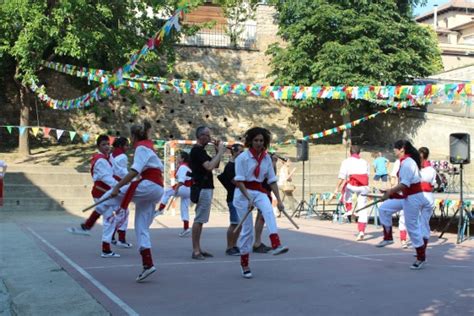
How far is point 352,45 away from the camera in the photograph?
25.8 metres

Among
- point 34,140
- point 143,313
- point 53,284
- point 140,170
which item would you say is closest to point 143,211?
point 140,170

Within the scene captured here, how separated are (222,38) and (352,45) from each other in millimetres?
7775

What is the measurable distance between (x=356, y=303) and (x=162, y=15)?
19.1 metres

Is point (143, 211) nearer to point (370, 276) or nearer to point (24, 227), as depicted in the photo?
point (370, 276)

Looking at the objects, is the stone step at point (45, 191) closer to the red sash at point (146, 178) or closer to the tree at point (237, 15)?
the red sash at point (146, 178)

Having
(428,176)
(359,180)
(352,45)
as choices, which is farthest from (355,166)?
(352,45)

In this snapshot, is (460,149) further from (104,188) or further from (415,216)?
(104,188)

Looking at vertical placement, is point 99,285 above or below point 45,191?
below

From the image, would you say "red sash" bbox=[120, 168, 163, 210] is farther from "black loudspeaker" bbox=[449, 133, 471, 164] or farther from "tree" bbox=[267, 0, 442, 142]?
"tree" bbox=[267, 0, 442, 142]

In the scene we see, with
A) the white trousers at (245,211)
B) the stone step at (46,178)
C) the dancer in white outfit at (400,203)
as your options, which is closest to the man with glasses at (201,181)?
the white trousers at (245,211)

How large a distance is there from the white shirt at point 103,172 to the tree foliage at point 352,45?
1808 centimetres

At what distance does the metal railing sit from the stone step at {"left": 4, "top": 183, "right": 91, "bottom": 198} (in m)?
13.0

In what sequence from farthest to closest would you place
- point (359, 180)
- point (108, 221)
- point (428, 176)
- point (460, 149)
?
1. point (359, 180)
2. point (460, 149)
3. point (428, 176)
4. point (108, 221)

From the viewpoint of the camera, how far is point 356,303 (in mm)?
5559
